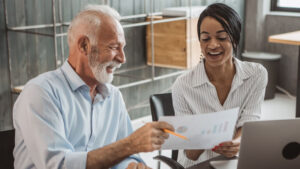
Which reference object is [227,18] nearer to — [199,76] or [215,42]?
[215,42]

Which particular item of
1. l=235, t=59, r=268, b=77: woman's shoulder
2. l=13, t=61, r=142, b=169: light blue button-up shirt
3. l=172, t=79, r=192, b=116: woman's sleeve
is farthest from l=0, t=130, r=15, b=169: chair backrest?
l=235, t=59, r=268, b=77: woman's shoulder

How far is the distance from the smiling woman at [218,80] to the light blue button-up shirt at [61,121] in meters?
0.39

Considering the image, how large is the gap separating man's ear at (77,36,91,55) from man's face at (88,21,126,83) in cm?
2

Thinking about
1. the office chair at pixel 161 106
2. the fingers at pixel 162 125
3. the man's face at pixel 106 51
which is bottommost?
the office chair at pixel 161 106

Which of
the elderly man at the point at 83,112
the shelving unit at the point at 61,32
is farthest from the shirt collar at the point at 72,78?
the shelving unit at the point at 61,32

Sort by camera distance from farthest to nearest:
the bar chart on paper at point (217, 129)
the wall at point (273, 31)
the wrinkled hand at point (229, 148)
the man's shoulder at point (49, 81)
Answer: the wall at point (273, 31) → the wrinkled hand at point (229, 148) → the man's shoulder at point (49, 81) → the bar chart on paper at point (217, 129)

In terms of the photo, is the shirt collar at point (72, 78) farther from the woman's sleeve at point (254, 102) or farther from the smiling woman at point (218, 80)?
the woman's sleeve at point (254, 102)

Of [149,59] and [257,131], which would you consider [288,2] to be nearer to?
[149,59]

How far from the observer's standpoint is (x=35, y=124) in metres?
1.63

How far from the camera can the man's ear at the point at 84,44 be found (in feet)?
5.91

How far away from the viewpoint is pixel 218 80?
227 cm

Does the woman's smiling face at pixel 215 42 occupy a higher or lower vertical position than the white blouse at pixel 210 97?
higher

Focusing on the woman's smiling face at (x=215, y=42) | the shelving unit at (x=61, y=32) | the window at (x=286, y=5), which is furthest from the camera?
the window at (x=286, y=5)

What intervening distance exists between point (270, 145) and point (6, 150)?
0.95 m
